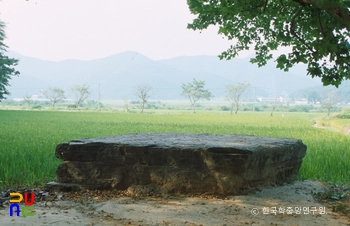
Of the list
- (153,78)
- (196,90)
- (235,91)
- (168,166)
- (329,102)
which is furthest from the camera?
(153,78)

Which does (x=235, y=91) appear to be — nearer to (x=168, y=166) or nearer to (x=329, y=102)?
(x=329, y=102)

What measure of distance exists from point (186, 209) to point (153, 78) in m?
157

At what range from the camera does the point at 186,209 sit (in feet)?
Result: 17.4

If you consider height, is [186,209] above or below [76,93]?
below

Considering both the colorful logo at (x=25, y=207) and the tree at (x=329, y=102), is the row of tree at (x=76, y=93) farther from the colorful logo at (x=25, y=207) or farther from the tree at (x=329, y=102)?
the colorful logo at (x=25, y=207)

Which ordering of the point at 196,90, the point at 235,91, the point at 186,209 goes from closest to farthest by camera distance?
1. the point at 186,209
2. the point at 235,91
3. the point at 196,90

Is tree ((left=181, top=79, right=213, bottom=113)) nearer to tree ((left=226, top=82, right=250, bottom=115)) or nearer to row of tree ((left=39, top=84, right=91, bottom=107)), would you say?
tree ((left=226, top=82, right=250, bottom=115))

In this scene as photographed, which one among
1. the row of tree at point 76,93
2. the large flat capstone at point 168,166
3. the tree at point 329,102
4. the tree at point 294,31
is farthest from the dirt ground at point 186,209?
the row of tree at point 76,93

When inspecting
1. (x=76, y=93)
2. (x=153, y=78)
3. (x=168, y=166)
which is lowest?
(x=168, y=166)

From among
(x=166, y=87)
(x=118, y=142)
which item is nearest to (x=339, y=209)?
(x=118, y=142)

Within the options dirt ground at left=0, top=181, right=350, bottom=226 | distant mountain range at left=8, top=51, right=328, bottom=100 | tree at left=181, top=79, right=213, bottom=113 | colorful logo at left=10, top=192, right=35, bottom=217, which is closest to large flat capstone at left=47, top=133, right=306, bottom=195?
dirt ground at left=0, top=181, right=350, bottom=226

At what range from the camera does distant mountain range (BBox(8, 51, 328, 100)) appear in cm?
14562

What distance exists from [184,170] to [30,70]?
199284 mm

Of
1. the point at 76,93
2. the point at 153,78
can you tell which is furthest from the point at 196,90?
the point at 153,78
